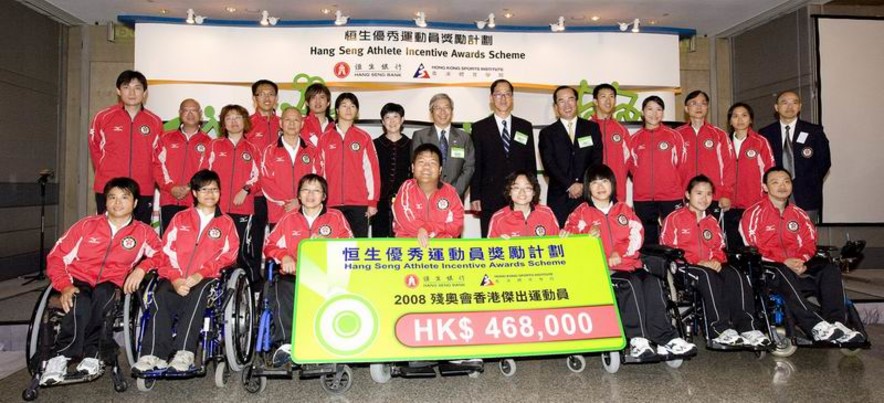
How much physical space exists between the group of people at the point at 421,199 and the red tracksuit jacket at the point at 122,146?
Answer: 1cm

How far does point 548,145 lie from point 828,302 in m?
2.06

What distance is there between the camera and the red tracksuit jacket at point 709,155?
4.23 metres

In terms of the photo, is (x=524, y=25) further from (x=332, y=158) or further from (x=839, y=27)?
(x=332, y=158)

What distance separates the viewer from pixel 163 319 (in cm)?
270

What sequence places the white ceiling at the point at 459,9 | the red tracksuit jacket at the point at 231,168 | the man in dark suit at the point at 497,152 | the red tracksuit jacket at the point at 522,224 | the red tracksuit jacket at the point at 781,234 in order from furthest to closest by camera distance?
the white ceiling at the point at 459,9
the man in dark suit at the point at 497,152
the red tracksuit jacket at the point at 231,168
the red tracksuit jacket at the point at 781,234
the red tracksuit jacket at the point at 522,224

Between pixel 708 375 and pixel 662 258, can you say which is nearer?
pixel 708 375

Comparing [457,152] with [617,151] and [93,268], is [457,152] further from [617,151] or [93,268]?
[93,268]

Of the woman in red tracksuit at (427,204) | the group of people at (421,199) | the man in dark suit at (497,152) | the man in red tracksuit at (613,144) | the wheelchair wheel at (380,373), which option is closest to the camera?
the wheelchair wheel at (380,373)

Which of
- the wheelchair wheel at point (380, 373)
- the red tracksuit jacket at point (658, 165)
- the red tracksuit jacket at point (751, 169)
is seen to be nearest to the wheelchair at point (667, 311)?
the red tracksuit jacket at point (658, 165)

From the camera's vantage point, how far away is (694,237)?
349 cm

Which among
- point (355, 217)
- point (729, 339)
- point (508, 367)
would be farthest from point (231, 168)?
point (729, 339)

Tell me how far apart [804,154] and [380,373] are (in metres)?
3.90

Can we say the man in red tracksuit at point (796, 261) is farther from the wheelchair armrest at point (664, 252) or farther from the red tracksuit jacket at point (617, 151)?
the red tracksuit jacket at point (617, 151)

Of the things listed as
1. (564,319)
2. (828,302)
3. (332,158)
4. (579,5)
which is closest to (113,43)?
(332,158)
